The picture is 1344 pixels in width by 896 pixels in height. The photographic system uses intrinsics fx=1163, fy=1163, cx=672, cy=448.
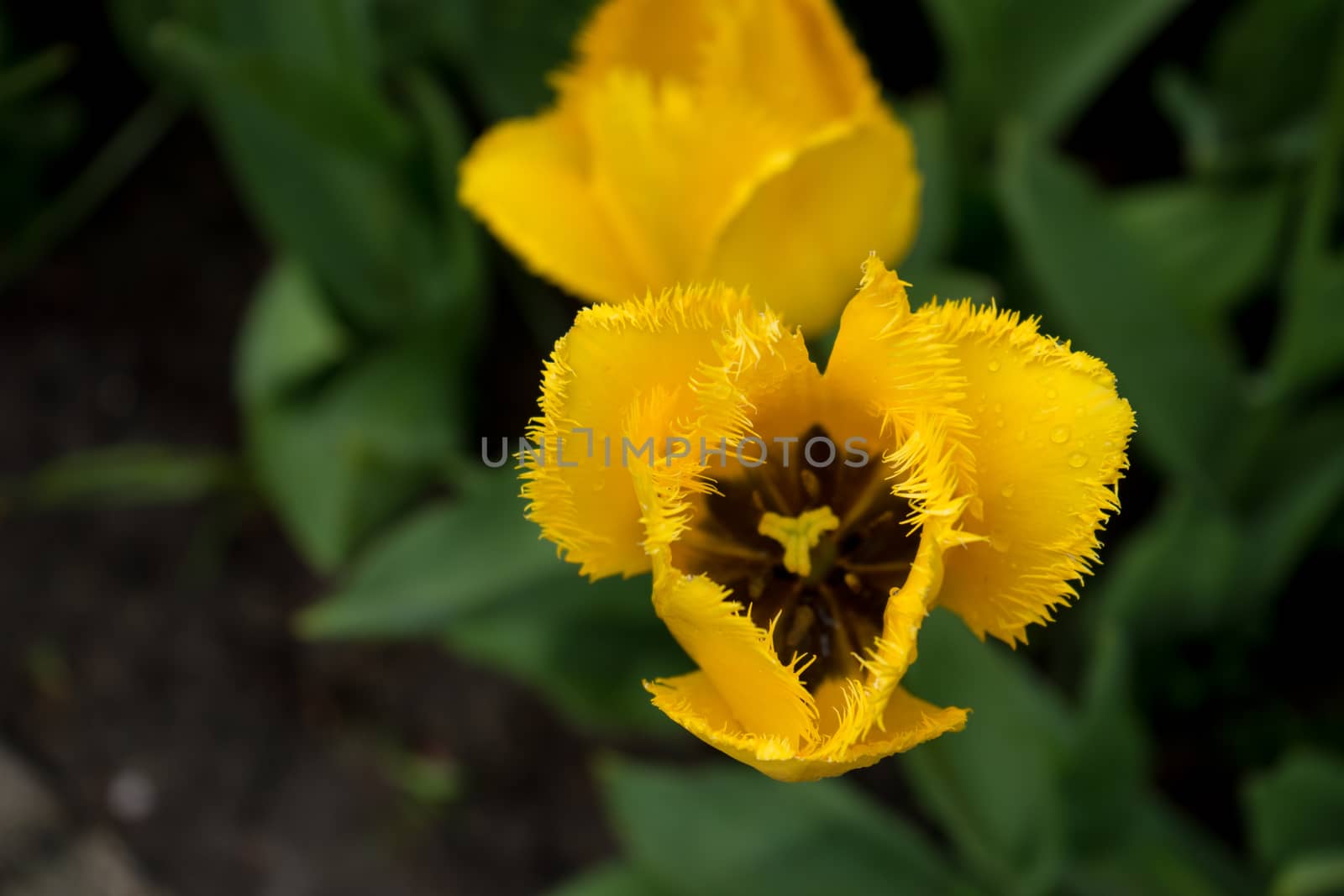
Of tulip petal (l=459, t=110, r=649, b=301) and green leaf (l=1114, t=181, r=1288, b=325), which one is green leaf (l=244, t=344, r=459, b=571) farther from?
green leaf (l=1114, t=181, r=1288, b=325)

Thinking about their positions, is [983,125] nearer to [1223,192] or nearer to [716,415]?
[1223,192]

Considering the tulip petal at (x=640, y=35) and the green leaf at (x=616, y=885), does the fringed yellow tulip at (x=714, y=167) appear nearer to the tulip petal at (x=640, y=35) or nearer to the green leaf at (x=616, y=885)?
the tulip petal at (x=640, y=35)

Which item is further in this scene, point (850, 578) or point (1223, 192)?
point (1223, 192)

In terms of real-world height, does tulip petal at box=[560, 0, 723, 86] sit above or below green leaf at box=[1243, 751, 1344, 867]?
above

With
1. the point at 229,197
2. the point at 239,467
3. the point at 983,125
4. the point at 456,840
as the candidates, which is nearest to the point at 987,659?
the point at 983,125

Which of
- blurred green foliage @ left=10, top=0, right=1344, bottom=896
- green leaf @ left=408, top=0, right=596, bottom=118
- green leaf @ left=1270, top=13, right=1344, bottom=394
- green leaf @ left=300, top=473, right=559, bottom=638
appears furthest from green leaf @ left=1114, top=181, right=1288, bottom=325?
green leaf @ left=300, top=473, right=559, bottom=638

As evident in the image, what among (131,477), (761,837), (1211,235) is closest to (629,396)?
(761,837)
